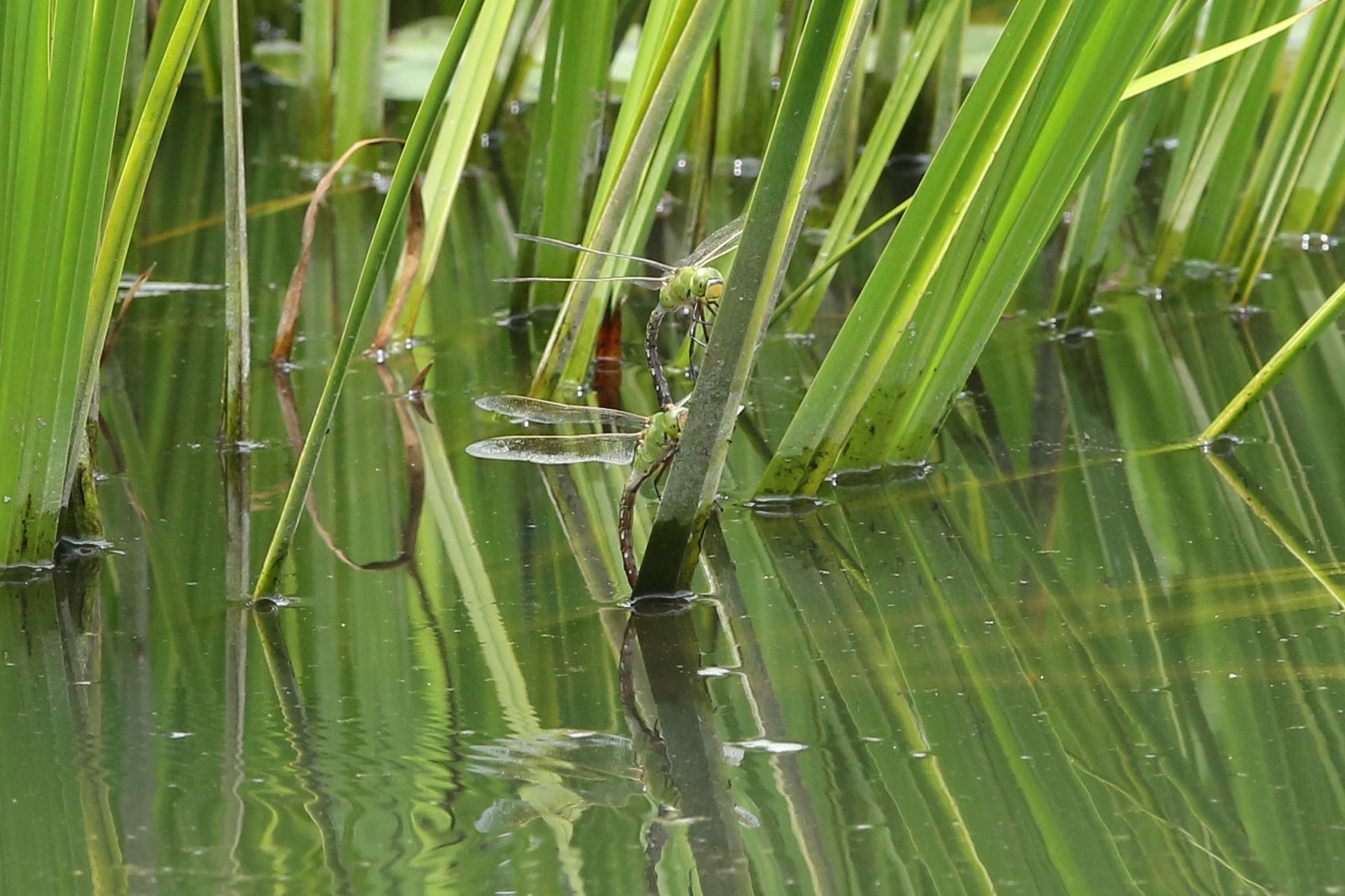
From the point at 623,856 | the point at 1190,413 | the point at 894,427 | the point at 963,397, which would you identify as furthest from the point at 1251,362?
the point at 623,856

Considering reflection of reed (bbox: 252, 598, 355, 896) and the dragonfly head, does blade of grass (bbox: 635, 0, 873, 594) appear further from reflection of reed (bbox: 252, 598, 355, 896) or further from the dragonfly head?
reflection of reed (bbox: 252, 598, 355, 896)

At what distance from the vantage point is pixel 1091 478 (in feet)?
5.63

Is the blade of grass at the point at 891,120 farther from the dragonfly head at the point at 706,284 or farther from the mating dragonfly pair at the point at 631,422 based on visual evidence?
the dragonfly head at the point at 706,284

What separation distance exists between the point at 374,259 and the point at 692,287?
28 cm

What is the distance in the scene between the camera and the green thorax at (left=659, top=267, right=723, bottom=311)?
3.75 ft

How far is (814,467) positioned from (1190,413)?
2.11 feet

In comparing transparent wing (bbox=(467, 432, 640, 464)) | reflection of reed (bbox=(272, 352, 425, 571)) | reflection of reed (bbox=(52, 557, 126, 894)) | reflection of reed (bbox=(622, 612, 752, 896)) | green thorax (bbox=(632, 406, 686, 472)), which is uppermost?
green thorax (bbox=(632, 406, 686, 472))

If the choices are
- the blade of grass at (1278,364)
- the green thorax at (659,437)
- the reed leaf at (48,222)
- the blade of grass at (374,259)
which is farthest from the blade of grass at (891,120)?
the reed leaf at (48,222)

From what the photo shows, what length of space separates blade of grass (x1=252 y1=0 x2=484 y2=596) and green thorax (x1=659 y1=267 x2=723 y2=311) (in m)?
0.22

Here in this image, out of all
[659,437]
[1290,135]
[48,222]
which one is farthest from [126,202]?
[1290,135]

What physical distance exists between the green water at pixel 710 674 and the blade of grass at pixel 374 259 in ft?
0.24

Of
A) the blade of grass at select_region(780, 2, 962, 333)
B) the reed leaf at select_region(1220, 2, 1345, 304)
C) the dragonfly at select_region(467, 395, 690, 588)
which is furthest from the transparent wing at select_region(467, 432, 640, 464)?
the reed leaf at select_region(1220, 2, 1345, 304)

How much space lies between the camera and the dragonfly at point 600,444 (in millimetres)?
1281

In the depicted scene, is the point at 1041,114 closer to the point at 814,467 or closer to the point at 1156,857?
the point at 814,467
